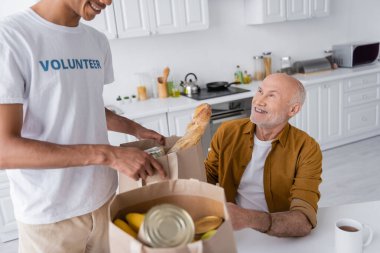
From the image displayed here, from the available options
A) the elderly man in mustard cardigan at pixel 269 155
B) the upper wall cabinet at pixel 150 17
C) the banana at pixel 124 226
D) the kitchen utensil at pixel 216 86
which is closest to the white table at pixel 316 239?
the elderly man in mustard cardigan at pixel 269 155

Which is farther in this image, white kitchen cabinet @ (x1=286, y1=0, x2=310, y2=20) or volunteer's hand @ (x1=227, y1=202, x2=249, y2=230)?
white kitchen cabinet @ (x1=286, y1=0, x2=310, y2=20)

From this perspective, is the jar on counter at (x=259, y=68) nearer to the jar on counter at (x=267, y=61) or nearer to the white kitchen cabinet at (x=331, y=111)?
the jar on counter at (x=267, y=61)

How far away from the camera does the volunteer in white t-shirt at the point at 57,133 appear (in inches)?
37.2

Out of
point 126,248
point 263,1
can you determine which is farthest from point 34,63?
point 263,1

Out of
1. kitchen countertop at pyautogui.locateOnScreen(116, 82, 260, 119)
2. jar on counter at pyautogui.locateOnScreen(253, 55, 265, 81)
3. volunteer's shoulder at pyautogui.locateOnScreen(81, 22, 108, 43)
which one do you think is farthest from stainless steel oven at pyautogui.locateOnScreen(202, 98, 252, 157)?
volunteer's shoulder at pyautogui.locateOnScreen(81, 22, 108, 43)

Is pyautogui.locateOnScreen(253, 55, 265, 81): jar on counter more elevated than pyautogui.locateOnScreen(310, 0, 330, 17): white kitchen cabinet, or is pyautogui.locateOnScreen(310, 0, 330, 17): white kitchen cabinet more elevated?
pyautogui.locateOnScreen(310, 0, 330, 17): white kitchen cabinet

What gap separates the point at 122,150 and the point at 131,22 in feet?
7.55

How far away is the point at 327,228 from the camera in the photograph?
1137 mm

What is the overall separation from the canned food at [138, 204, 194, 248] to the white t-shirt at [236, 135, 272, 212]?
923 mm

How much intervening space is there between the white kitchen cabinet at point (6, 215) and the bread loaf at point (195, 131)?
2.00m

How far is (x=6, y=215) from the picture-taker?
8.93ft

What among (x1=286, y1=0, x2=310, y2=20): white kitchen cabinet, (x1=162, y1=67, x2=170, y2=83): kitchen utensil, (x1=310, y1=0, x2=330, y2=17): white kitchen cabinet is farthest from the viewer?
(x1=310, y1=0, x2=330, y2=17): white kitchen cabinet

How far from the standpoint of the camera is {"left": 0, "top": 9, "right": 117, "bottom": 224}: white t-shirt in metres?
1.02

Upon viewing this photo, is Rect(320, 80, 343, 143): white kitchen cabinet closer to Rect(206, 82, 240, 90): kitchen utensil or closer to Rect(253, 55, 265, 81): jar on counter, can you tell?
Rect(253, 55, 265, 81): jar on counter
